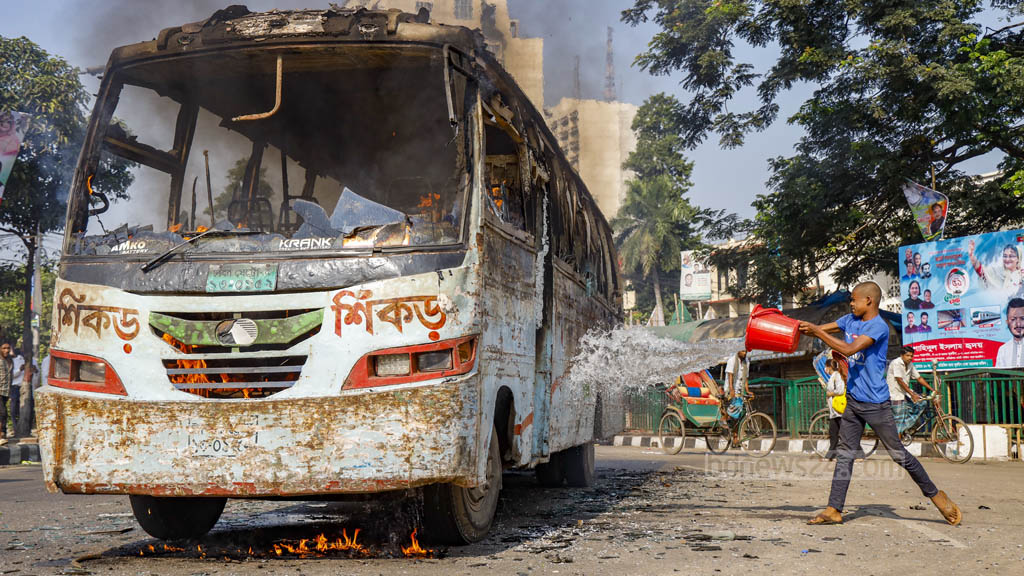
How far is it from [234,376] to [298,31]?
6.29 feet

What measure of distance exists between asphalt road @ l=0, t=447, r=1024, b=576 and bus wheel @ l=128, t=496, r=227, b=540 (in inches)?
4.7

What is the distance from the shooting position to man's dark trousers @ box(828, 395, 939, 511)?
20.8ft

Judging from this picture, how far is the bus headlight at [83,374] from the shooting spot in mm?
4863

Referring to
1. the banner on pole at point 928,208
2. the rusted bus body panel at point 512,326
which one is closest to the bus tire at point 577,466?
the rusted bus body panel at point 512,326

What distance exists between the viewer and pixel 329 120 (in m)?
6.05

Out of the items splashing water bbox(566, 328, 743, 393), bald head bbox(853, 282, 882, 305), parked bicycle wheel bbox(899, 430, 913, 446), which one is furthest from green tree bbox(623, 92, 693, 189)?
bald head bbox(853, 282, 882, 305)

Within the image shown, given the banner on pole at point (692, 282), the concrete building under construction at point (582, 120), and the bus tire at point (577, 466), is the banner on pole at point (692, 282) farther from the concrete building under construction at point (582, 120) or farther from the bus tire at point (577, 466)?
the concrete building under construction at point (582, 120)

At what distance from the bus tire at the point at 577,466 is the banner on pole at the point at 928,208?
10.7m

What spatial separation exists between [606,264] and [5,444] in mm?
9545

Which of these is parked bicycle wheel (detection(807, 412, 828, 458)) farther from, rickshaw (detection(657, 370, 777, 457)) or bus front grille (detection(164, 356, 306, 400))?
bus front grille (detection(164, 356, 306, 400))

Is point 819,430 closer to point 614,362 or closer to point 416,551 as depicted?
point 614,362

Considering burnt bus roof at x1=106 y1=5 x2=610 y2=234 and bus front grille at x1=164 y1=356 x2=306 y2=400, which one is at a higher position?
burnt bus roof at x1=106 y1=5 x2=610 y2=234

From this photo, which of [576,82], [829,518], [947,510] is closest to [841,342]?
[829,518]

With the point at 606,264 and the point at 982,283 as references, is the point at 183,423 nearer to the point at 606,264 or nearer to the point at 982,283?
the point at 606,264
